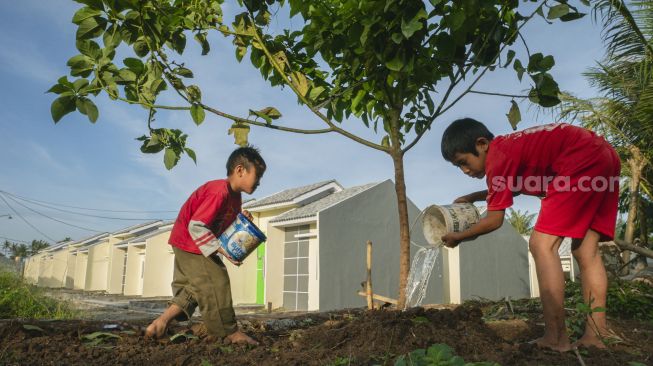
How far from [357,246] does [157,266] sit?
10982mm

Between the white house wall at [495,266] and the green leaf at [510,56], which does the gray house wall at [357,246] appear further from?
the green leaf at [510,56]

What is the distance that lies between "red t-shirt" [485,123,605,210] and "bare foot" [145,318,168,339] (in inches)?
91.6

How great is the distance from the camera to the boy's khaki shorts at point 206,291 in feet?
10.8

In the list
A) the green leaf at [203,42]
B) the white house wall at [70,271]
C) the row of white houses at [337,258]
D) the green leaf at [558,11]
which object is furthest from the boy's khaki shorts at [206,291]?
the white house wall at [70,271]

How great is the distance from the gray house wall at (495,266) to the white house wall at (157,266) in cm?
1232

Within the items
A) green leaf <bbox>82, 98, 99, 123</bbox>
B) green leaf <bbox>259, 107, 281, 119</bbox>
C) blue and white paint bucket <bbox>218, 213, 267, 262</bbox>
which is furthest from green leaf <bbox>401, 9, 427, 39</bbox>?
green leaf <bbox>82, 98, 99, 123</bbox>

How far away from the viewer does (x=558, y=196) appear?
247 centimetres

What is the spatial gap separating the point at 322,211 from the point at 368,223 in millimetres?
2080

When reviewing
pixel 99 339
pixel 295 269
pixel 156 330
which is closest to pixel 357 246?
pixel 295 269

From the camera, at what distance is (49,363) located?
2.53 meters

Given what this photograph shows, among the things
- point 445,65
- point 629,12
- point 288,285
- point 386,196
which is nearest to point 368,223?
point 386,196

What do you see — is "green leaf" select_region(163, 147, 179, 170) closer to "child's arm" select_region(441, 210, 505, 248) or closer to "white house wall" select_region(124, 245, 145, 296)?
"child's arm" select_region(441, 210, 505, 248)

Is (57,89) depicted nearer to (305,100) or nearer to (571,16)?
(305,100)

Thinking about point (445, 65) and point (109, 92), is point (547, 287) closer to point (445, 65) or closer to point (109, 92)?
point (445, 65)
